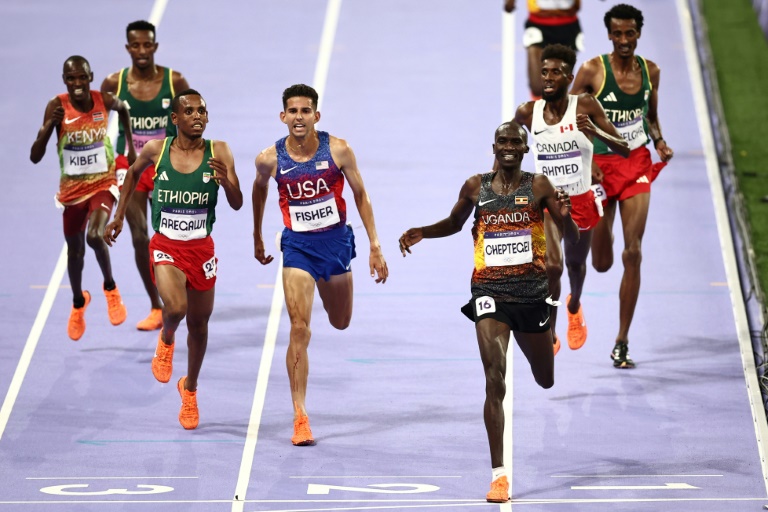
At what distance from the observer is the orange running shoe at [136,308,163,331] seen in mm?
11414

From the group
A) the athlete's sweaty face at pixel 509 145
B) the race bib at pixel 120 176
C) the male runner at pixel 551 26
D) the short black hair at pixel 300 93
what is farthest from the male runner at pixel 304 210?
the male runner at pixel 551 26

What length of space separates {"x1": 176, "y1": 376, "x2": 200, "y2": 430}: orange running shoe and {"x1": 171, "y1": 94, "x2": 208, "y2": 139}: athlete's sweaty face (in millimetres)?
1720

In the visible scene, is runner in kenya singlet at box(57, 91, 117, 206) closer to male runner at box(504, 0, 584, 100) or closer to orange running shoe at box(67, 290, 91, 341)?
orange running shoe at box(67, 290, 91, 341)

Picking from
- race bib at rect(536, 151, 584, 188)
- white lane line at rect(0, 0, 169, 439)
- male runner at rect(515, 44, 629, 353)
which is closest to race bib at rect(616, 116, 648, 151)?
male runner at rect(515, 44, 629, 353)

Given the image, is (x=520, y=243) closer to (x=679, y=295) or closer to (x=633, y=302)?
(x=633, y=302)

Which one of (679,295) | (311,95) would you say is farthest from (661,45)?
(311,95)

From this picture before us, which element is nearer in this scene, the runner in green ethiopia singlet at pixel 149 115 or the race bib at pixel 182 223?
the race bib at pixel 182 223

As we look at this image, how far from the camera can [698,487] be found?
888cm

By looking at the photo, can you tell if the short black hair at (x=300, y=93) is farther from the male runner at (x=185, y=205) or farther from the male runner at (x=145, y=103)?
the male runner at (x=145, y=103)

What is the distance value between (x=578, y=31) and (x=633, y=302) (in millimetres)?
3635

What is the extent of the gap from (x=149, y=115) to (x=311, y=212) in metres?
2.55

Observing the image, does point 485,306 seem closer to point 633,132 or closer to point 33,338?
point 633,132

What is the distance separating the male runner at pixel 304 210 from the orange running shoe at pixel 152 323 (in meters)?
2.26

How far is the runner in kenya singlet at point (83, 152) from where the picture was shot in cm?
1072
